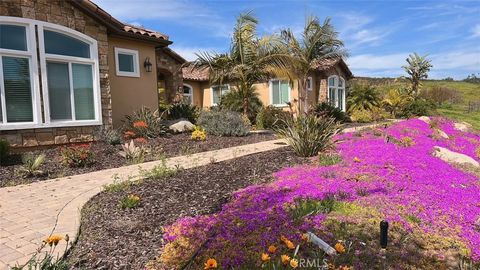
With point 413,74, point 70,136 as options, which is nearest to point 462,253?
point 70,136

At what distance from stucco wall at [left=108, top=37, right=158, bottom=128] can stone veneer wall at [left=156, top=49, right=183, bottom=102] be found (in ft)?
4.97

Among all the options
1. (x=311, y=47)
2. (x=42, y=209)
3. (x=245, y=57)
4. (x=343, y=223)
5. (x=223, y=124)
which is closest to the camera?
(x=343, y=223)

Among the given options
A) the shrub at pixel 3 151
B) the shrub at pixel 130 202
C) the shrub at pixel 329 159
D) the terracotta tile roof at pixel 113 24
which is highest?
the terracotta tile roof at pixel 113 24

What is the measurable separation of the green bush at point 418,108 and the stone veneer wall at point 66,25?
795 inches

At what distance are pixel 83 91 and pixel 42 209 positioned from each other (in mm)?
5470

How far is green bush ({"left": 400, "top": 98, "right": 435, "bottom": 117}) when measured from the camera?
74.4 ft

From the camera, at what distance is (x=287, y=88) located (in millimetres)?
18969

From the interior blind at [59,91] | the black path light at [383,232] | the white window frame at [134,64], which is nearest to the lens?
the black path light at [383,232]

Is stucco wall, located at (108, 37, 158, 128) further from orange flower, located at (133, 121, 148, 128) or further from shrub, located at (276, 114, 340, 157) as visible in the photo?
shrub, located at (276, 114, 340, 157)

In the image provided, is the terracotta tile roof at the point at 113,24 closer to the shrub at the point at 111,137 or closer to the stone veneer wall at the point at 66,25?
the stone veneer wall at the point at 66,25

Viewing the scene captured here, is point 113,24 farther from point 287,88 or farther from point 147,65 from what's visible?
point 287,88

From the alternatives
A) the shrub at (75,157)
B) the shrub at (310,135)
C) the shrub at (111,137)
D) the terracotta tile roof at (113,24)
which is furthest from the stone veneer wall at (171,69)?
the shrub at (310,135)

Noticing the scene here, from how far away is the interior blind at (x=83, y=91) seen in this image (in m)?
8.98

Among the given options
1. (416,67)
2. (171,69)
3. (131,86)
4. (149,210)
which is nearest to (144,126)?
(131,86)
